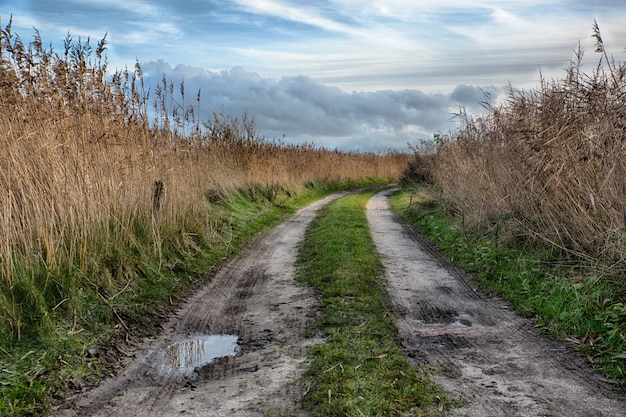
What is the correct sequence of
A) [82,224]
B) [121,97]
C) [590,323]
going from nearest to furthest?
[590,323], [82,224], [121,97]

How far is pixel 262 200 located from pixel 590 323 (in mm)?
13271

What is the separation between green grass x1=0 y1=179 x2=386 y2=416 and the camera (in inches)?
183

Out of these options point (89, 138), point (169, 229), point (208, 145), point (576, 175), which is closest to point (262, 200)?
point (208, 145)

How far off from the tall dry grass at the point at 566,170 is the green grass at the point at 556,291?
274mm

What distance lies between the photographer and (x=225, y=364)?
5.16 metres

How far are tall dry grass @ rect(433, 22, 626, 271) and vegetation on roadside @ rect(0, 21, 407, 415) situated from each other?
17.4 feet

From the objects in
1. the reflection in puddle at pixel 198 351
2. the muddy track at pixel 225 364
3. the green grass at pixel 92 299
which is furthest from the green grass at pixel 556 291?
the green grass at pixel 92 299

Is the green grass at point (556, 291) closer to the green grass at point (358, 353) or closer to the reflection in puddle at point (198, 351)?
the green grass at point (358, 353)

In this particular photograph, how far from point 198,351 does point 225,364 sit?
55cm

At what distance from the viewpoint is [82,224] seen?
6738 millimetres

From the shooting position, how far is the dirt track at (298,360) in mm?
4270

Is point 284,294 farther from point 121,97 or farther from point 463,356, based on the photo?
point 121,97

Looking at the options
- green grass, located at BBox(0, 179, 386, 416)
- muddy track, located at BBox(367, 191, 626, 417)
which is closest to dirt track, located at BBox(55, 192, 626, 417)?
muddy track, located at BBox(367, 191, 626, 417)

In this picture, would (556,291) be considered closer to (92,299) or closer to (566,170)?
(566,170)
